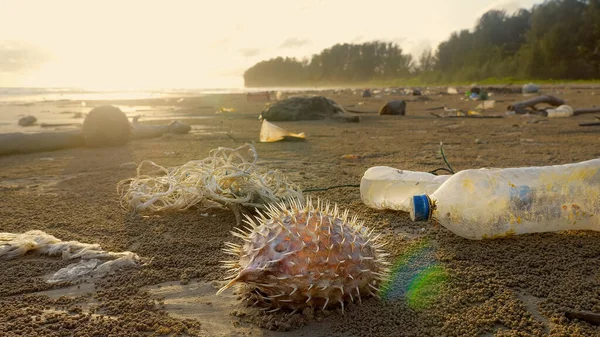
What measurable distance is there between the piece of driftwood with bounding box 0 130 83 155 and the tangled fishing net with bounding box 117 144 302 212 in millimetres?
4007

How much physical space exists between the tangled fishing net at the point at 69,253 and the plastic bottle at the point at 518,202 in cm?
175

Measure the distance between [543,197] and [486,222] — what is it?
439mm

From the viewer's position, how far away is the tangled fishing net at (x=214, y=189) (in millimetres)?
3023

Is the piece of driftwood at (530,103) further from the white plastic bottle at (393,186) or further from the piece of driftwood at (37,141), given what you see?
the piece of driftwood at (37,141)

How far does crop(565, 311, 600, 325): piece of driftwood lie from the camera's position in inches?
66.2

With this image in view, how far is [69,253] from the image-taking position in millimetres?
2439

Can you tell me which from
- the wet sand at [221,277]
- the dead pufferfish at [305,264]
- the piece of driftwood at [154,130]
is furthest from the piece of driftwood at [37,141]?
the dead pufferfish at [305,264]

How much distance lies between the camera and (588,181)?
267 cm

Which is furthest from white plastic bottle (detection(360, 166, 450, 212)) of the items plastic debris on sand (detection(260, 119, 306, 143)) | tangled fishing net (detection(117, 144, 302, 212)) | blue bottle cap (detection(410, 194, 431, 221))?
plastic debris on sand (detection(260, 119, 306, 143))

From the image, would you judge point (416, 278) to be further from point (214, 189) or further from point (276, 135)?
point (276, 135)

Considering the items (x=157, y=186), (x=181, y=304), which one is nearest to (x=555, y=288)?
(x=181, y=304)

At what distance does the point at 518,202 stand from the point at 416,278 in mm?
971

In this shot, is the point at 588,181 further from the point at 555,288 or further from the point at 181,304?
the point at 181,304

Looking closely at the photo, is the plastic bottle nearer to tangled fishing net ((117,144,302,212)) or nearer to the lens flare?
the lens flare
